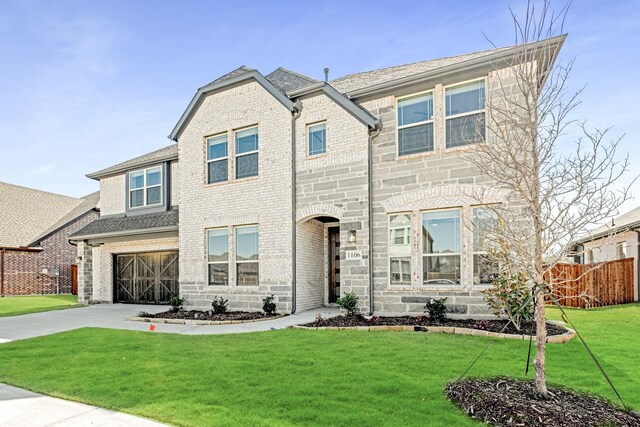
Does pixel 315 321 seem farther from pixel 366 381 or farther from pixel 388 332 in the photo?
pixel 366 381

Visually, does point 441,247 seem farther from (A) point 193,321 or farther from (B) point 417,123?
(A) point 193,321

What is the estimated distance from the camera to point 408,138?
10.8 m

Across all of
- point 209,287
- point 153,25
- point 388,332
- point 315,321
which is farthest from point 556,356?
point 153,25

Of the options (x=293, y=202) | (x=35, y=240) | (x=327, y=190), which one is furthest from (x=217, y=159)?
(x=35, y=240)

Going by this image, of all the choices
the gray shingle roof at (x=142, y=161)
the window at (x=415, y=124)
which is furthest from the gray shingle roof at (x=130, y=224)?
the window at (x=415, y=124)

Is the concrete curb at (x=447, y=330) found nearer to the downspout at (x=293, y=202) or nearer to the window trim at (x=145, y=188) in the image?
the downspout at (x=293, y=202)

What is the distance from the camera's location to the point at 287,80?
13.6 meters

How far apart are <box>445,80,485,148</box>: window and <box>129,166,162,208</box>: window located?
11515 mm

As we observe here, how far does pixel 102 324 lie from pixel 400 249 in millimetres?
Result: 8751

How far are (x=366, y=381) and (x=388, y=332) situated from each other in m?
3.74

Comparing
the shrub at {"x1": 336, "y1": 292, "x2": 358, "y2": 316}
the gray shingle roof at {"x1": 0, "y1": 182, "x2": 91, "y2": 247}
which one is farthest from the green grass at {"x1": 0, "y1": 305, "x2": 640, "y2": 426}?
the gray shingle roof at {"x1": 0, "y1": 182, "x2": 91, "y2": 247}

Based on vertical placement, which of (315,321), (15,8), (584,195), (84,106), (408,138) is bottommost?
(315,321)

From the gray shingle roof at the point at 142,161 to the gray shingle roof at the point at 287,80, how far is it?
16.3ft

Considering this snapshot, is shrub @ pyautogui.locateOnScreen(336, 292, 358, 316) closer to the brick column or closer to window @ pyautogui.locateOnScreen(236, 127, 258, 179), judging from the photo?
window @ pyautogui.locateOnScreen(236, 127, 258, 179)
